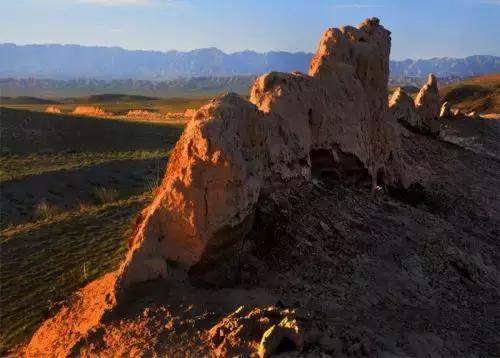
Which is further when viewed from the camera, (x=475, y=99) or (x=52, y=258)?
(x=475, y=99)

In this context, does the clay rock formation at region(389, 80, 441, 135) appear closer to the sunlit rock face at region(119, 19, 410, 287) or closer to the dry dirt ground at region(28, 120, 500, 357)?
the sunlit rock face at region(119, 19, 410, 287)

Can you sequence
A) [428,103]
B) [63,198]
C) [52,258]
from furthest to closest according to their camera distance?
[428,103] → [63,198] → [52,258]

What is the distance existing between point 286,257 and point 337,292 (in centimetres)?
93

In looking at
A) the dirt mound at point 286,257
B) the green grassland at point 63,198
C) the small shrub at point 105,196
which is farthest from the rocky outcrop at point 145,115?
the dirt mound at point 286,257

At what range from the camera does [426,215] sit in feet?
42.3

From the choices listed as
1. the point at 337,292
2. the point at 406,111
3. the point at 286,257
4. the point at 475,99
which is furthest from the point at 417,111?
the point at 475,99

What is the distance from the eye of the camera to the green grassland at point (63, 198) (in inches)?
384

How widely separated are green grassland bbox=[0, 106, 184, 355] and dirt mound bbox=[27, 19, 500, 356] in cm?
133

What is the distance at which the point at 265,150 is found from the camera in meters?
9.31

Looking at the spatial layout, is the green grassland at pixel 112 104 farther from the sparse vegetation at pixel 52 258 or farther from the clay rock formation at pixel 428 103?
the sparse vegetation at pixel 52 258

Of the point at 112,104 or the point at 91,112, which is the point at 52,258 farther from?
the point at 112,104

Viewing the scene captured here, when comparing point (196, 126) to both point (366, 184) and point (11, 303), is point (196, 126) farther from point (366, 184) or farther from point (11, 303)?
point (366, 184)

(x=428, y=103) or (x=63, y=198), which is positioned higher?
(x=428, y=103)

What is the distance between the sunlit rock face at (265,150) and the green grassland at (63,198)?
88.6 inches
